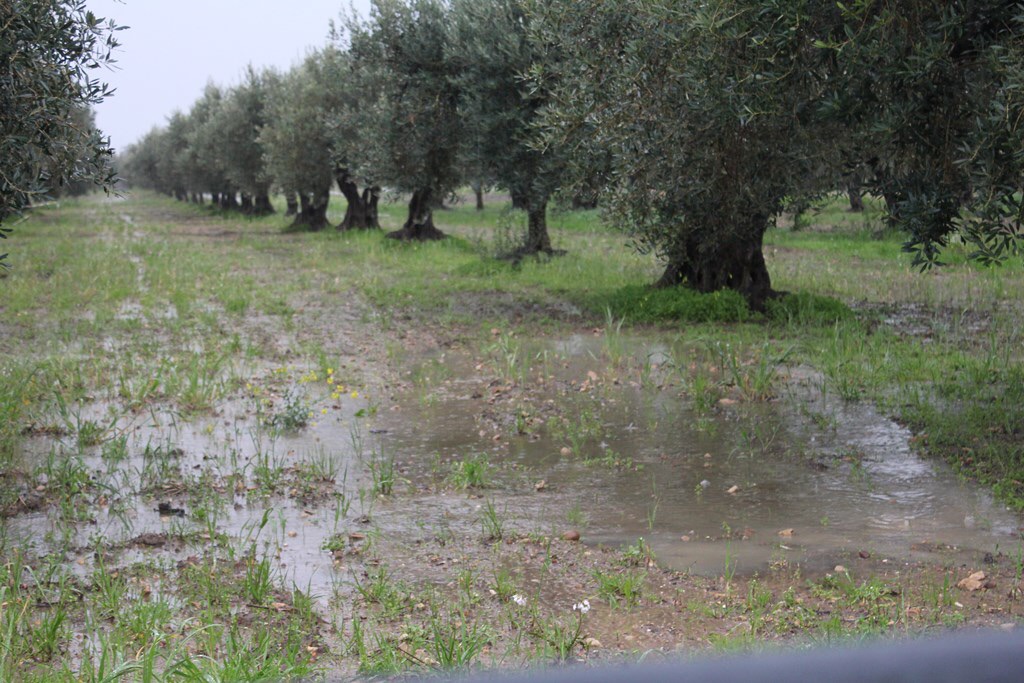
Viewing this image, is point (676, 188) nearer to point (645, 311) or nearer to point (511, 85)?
point (645, 311)

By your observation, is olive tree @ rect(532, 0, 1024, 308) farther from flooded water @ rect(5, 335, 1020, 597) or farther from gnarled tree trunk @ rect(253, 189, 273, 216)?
gnarled tree trunk @ rect(253, 189, 273, 216)

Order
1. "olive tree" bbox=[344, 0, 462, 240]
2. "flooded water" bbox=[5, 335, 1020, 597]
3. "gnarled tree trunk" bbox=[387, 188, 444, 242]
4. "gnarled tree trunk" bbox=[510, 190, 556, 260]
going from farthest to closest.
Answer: "gnarled tree trunk" bbox=[387, 188, 444, 242]
"gnarled tree trunk" bbox=[510, 190, 556, 260]
"olive tree" bbox=[344, 0, 462, 240]
"flooded water" bbox=[5, 335, 1020, 597]

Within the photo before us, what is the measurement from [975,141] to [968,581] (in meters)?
3.66

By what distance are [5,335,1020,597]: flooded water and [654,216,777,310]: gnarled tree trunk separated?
4733 mm

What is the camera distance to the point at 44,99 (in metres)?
8.02

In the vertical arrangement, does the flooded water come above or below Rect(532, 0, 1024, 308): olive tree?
below

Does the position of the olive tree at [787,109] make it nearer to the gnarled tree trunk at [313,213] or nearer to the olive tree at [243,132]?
the gnarled tree trunk at [313,213]

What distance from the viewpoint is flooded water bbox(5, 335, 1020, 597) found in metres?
6.78

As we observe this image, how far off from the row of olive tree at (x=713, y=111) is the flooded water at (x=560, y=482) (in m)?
2.07

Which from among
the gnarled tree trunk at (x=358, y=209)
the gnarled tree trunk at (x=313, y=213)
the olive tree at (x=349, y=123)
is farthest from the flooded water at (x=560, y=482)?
the gnarled tree trunk at (x=313, y=213)

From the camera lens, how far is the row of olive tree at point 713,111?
8.12m

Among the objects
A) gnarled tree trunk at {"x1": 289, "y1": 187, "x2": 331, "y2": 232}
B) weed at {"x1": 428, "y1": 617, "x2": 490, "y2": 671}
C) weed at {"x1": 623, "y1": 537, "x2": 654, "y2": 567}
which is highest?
gnarled tree trunk at {"x1": 289, "y1": 187, "x2": 331, "y2": 232}

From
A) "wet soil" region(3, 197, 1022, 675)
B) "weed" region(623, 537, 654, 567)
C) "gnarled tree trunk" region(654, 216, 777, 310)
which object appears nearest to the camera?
"wet soil" region(3, 197, 1022, 675)

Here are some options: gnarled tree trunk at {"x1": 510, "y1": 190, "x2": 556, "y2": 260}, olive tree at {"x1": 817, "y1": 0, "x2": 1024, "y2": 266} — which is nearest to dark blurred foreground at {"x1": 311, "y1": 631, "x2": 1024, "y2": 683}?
olive tree at {"x1": 817, "y1": 0, "x2": 1024, "y2": 266}
